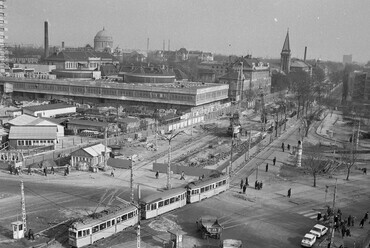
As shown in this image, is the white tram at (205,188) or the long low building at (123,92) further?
the long low building at (123,92)

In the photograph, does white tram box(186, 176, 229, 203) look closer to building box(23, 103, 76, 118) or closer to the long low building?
building box(23, 103, 76, 118)

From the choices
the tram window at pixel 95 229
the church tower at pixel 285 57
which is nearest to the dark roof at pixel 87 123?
the tram window at pixel 95 229

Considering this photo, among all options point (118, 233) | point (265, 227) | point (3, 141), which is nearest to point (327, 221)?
point (265, 227)

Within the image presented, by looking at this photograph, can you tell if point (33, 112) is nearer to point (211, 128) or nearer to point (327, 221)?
point (211, 128)

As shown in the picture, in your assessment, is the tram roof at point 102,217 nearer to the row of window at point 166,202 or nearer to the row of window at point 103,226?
the row of window at point 103,226

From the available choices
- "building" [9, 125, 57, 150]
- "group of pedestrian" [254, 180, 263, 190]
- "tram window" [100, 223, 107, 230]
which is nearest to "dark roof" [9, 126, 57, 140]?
"building" [9, 125, 57, 150]

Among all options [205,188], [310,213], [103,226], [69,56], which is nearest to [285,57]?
[69,56]
